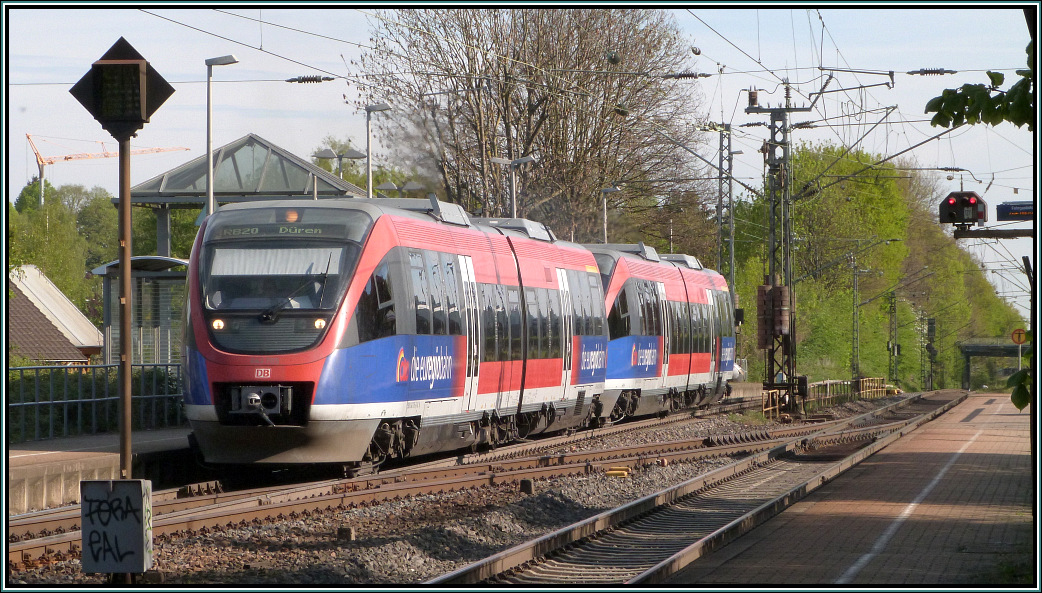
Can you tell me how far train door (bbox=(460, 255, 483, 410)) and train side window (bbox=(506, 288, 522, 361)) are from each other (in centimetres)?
141

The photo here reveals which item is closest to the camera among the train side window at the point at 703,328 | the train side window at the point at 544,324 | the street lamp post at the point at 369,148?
the train side window at the point at 544,324

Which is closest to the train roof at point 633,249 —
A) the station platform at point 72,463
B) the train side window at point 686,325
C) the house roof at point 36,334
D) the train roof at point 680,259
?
the train side window at point 686,325

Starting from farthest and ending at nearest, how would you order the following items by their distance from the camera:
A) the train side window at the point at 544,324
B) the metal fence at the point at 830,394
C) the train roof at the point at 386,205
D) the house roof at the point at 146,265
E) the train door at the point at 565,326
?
the metal fence at the point at 830,394 < the train door at the point at 565,326 < the house roof at the point at 146,265 < the train side window at the point at 544,324 < the train roof at the point at 386,205

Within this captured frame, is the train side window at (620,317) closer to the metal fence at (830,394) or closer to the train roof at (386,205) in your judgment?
the train roof at (386,205)

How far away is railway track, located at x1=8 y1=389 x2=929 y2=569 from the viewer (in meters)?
10.8

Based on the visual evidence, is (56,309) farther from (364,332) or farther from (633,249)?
(364,332)

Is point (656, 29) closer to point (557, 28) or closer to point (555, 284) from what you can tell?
point (557, 28)

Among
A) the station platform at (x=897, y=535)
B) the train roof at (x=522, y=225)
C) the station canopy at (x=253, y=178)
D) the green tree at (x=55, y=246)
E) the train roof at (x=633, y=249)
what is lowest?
the station platform at (x=897, y=535)

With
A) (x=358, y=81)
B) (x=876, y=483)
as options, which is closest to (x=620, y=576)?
(x=876, y=483)

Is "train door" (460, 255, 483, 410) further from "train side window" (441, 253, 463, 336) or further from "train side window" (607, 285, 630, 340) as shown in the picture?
"train side window" (607, 285, 630, 340)

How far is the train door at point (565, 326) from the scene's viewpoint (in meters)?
22.5

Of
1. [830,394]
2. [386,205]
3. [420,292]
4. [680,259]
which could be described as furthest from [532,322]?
[830,394]

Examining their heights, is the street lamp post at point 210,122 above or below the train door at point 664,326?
above

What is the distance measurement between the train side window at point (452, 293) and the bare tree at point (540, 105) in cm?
1958
